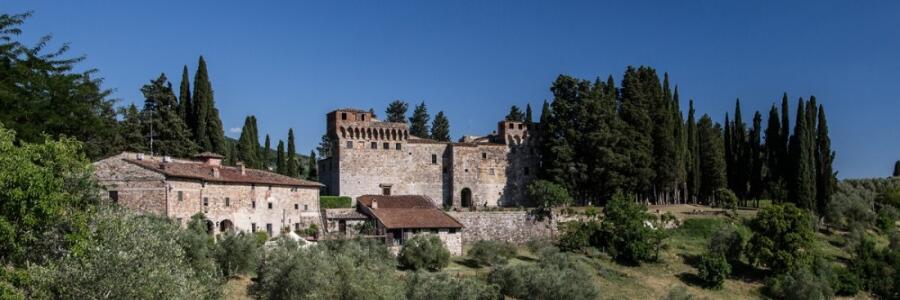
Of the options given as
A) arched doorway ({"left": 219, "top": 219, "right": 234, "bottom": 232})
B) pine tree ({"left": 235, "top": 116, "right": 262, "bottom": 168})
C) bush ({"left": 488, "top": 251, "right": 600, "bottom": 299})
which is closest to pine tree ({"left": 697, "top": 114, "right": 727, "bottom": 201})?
bush ({"left": 488, "top": 251, "right": 600, "bottom": 299})

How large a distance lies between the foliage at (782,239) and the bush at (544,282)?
1288cm

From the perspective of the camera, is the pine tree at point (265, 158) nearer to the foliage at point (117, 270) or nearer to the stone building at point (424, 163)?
the stone building at point (424, 163)

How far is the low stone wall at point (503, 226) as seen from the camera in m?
51.1

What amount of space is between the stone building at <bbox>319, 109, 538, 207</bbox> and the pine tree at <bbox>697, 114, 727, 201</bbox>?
15.7m

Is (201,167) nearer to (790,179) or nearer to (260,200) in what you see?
(260,200)

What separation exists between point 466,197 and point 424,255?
20.8m

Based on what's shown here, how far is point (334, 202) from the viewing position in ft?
170

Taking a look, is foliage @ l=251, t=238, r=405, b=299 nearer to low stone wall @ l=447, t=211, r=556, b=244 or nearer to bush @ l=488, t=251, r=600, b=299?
bush @ l=488, t=251, r=600, b=299

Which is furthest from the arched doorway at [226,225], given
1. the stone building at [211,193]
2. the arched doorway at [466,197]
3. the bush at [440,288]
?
the arched doorway at [466,197]

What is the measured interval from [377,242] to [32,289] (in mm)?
25057

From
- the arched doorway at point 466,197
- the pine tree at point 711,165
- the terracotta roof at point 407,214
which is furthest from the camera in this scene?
the pine tree at point 711,165

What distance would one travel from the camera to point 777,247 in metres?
45.3

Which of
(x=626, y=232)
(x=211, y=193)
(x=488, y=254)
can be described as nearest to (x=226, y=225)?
(x=211, y=193)

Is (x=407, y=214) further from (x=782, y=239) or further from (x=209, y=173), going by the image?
(x=782, y=239)
